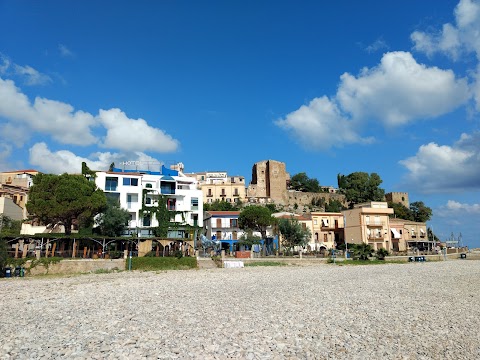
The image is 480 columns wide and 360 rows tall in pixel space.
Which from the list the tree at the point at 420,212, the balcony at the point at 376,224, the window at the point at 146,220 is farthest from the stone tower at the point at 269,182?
the window at the point at 146,220

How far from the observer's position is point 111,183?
4859 cm

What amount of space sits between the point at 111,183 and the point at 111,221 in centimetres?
770

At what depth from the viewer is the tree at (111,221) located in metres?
42.5

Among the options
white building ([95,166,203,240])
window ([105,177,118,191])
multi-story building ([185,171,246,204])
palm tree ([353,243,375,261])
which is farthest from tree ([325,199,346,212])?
window ([105,177,118,191])

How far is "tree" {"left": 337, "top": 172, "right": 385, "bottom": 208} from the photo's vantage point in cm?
10001

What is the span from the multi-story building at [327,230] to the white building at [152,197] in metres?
23.1

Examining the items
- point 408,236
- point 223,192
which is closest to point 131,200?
point 223,192

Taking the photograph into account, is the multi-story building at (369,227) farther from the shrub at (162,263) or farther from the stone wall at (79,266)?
the stone wall at (79,266)

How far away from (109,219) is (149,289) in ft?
71.6

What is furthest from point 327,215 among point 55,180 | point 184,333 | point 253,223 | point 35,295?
point 184,333

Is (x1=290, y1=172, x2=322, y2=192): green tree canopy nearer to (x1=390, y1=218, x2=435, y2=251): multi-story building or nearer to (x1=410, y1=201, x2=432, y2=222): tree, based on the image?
(x1=410, y1=201, x2=432, y2=222): tree

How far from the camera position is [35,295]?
2023cm

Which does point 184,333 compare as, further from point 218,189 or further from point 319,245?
point 218,189

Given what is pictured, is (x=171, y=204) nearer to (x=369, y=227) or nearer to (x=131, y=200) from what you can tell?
(x=131, y=200)
